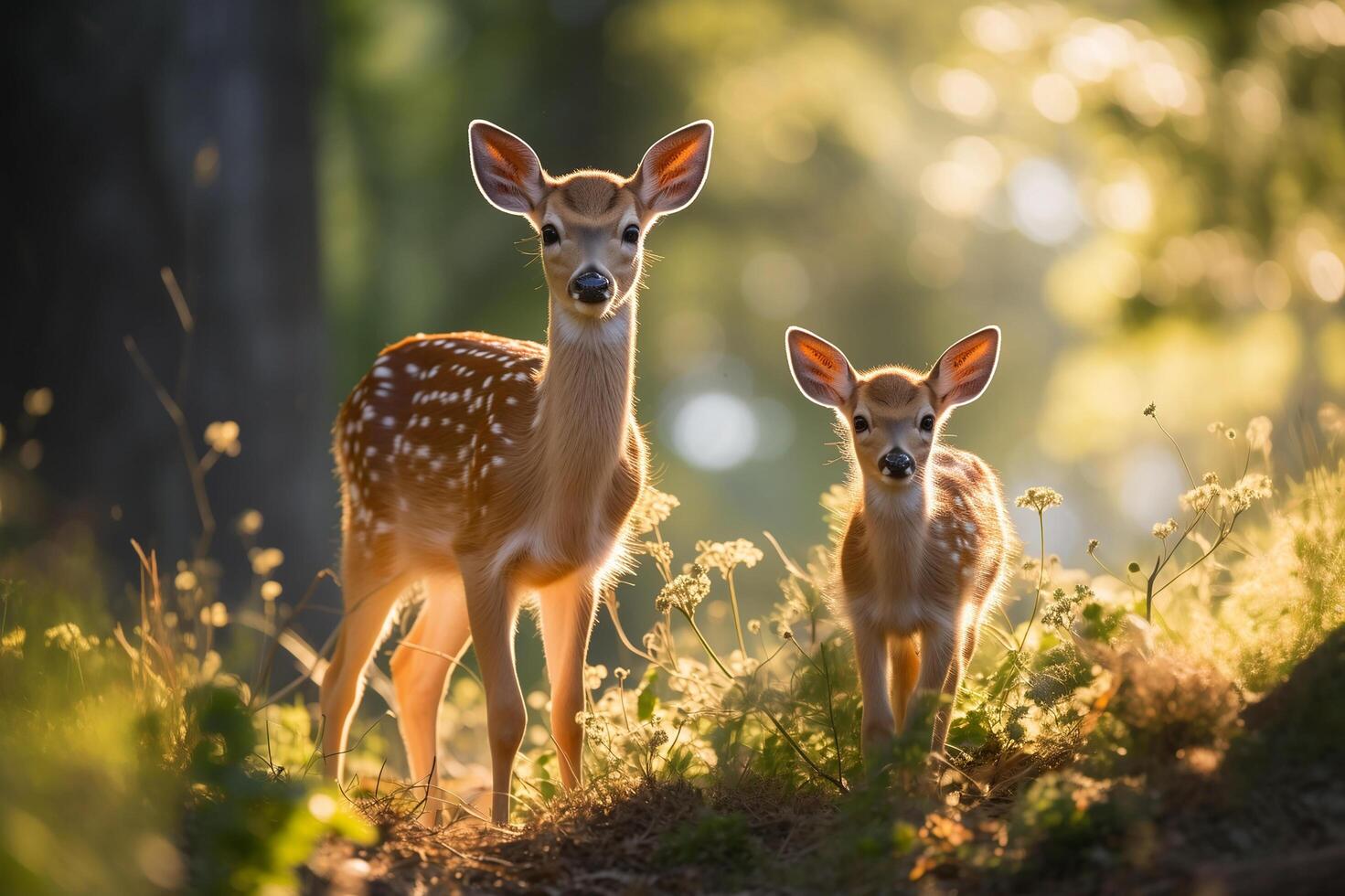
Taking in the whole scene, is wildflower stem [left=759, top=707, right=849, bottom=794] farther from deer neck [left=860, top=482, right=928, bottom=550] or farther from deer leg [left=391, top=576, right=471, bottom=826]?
deer leg [left=391, top=576, right=471, bottom=826]

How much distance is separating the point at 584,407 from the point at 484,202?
9.45m

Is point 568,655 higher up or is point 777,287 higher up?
point 777,287

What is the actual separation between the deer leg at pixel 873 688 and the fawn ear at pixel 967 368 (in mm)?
983

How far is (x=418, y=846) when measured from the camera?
13.1 ft

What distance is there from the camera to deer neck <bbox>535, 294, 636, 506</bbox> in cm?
527

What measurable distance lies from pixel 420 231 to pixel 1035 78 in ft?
25.3

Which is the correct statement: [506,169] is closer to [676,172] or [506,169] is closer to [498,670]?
[676,172]

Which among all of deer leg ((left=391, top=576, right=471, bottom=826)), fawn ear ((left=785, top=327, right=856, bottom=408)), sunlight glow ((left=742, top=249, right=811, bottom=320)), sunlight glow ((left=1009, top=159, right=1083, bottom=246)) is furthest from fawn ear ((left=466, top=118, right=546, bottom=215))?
sunlight glow ((left=742, top=249, right=811, bottom=320))

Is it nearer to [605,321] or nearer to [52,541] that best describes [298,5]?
[52,541]

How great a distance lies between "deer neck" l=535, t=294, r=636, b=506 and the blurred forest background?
4.11 ft

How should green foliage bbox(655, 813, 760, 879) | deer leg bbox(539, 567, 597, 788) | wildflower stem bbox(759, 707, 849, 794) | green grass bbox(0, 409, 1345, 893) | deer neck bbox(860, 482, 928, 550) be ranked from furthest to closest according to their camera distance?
deer leg bbox(539, 567, 597, 788)
deer neck bbox(860, 482, 928, 550)
wildflower stem bbox(759, 707, 849, 794)
green foliage bbox(655, 813, 760, 879)
green grass bbox(0, 409, 1345, 893)

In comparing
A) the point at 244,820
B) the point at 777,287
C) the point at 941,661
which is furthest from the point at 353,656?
the point at 777,287

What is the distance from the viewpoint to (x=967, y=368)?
5191 millimetres

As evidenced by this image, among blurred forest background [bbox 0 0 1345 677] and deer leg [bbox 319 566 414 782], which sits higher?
blurred forest background [bbox 0 0 1345 677]
